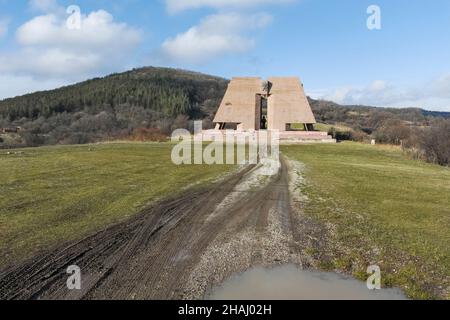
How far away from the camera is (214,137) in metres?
47.3

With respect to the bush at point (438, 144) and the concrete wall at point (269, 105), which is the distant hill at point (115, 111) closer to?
the concrete wall at point (269, 105)

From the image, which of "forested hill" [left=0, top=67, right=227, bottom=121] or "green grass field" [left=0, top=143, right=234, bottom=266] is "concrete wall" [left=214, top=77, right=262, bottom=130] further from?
"forested hill" [left=0, top=67, right=227, bottom=121]

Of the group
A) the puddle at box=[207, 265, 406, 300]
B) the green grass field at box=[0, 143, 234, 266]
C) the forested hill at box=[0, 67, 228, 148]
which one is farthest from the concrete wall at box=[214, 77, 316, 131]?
the puddle at box=[207, 265, 406, 300]

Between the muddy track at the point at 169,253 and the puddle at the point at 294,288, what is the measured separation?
0.34 metres

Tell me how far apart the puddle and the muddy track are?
1.13 feet

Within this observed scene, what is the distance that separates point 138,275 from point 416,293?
5.00m

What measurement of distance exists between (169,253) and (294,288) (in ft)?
9.37

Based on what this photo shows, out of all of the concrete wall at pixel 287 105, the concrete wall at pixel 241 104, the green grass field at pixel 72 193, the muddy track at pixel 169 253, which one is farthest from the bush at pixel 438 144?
the muddy track at pixel 169 253

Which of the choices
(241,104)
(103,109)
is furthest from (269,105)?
(103,109)

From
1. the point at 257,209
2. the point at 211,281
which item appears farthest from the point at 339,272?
the point at 257,209

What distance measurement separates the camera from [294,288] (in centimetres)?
685

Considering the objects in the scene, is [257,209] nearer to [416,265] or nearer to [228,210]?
[228,210]

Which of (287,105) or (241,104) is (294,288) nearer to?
(287,105)

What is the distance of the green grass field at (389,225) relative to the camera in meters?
7.52
